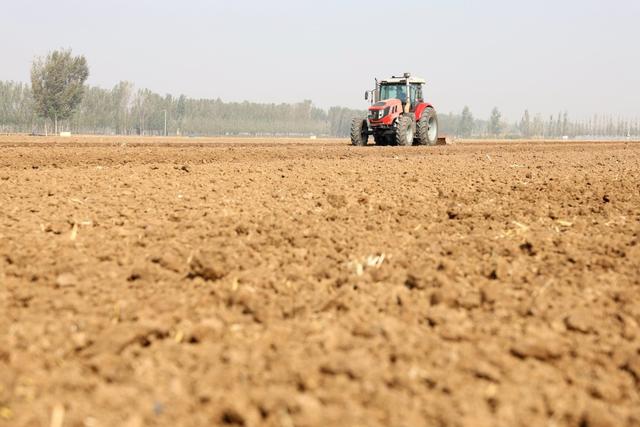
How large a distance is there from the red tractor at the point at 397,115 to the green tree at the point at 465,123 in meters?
101

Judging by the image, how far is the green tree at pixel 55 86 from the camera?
5231 centimetres

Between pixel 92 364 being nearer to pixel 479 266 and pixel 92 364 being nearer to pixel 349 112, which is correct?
pixel 479 266

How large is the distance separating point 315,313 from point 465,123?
119864 millimetres

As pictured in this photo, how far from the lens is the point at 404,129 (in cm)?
1675

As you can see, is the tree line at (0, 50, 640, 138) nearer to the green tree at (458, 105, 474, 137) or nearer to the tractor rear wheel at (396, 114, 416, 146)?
the green tree at (458, 105, 474, 137)

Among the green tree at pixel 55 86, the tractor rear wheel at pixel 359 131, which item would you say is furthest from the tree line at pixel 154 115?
the tractor rear wheel at pixel 359 131

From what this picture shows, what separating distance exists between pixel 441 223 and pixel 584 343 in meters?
2.37

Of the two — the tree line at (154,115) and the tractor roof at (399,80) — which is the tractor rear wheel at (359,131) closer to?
the tractor roof at (399,80)

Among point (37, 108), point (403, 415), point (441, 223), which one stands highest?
point (37, 108)

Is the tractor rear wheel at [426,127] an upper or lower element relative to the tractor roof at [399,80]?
lower

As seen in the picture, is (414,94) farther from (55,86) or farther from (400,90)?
(55,86)

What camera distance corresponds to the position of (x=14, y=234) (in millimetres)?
4043

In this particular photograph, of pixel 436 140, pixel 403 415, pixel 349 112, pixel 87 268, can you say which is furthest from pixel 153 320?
pixel 349 112

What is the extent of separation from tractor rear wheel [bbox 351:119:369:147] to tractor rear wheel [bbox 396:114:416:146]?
135cm
